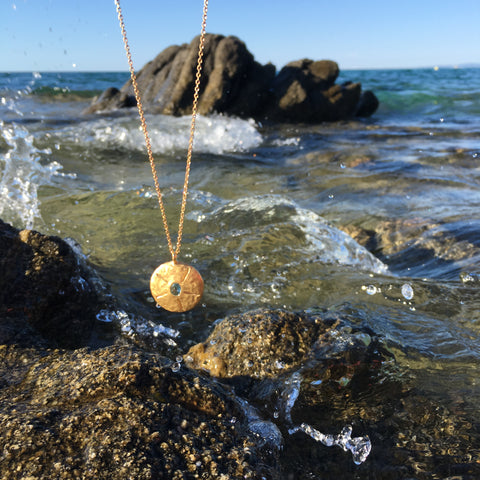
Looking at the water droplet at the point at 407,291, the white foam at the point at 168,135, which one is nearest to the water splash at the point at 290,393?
the water droplet at the point at 407,291

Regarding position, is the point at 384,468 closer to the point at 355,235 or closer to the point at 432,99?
the point at 355,235

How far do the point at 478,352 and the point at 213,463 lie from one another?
5.74ft

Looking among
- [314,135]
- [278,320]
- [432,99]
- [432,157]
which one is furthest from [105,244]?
[432,99]

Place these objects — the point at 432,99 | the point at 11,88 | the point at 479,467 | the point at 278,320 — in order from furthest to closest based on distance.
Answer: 1. the point at 11,88
2. the point at 432,99
3. the point at 278,320
4. the point at 479,467

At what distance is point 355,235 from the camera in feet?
14.9

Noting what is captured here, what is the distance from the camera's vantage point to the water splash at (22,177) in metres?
4.56

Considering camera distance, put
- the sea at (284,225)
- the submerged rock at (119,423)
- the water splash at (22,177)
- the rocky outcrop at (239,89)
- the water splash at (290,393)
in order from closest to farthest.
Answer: the submerged rock at (119,423) → the water splash at (290,393) → the sea at (284,225) → the water splash at (22,177) → the rocky outcrop at (239,89)

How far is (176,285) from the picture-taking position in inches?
88.7

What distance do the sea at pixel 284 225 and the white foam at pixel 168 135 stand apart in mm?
60

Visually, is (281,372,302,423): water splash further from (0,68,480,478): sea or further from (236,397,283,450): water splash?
(0,68,480,478): sea

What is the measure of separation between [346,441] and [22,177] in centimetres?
521

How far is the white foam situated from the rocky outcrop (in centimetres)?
148

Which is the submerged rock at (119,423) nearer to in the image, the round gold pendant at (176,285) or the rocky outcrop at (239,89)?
the round gold pendant at (176,285)

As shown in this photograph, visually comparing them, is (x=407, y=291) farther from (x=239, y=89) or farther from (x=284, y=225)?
(x=239, y=89)
